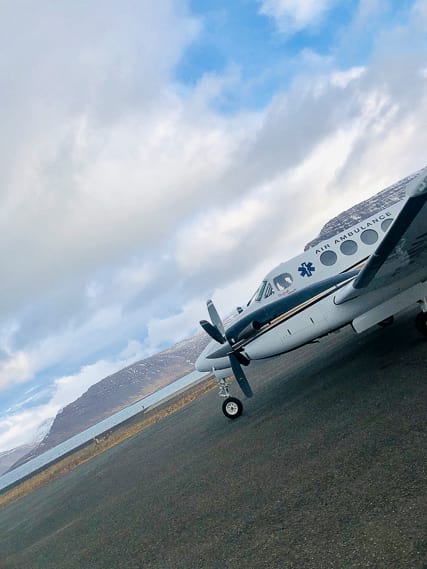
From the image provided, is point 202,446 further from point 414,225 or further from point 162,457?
point 414,225

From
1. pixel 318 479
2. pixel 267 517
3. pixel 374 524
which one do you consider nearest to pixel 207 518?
pixel 267 517

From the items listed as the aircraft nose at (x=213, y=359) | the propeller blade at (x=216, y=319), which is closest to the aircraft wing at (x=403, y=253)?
the propeller blade at (x=216, y=319)

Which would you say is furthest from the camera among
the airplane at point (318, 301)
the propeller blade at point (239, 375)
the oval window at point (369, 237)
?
the oval window at point (369, 237)

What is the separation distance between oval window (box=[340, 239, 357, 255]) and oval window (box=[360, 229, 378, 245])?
0.39 metres

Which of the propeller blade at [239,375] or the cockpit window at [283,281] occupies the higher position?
the cockpit window at [283,281]

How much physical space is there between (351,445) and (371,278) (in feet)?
15.8

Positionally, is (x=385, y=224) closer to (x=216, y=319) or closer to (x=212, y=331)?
(x=216, y=319)

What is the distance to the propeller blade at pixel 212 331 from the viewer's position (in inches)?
528

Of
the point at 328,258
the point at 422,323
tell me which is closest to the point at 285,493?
the point at 422,323

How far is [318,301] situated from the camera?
42.5 feet

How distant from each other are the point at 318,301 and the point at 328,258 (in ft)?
6.76

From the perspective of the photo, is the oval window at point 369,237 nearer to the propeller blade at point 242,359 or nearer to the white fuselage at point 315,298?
the white fuselage at point 315,298

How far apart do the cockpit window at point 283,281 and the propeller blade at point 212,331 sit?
266 centimetres

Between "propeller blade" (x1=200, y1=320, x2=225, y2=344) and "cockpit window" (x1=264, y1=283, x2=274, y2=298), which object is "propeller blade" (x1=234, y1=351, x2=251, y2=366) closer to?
"propeller blade" (x1=200, y1=320, x2=225, y2=344)
